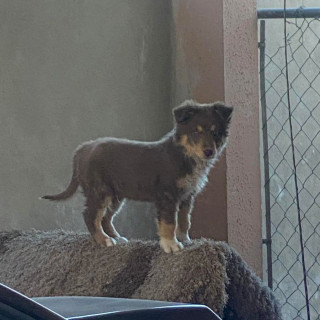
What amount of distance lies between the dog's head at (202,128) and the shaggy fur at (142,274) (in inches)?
7.0

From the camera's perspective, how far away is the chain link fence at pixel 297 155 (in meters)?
1.92

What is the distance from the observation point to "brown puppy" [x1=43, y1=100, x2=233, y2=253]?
132 centimetres

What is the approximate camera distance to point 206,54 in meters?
1.82

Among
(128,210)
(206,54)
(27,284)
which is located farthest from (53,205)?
(206,54)

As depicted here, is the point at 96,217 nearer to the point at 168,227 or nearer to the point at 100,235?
the point at 100,235

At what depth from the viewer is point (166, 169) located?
134cm

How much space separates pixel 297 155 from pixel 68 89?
26.6 inches

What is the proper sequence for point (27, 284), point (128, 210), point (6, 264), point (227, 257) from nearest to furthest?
point (227, 257) → point (27, 284) → point (6, 264) → point (128, 210)

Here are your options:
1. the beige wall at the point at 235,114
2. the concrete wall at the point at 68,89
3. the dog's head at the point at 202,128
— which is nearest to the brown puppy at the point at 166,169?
the dog's head at the point at 202,128

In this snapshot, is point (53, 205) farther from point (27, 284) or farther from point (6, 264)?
point (27, 284)

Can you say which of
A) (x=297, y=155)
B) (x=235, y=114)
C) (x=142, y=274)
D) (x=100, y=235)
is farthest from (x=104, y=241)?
(x=297, y=155)

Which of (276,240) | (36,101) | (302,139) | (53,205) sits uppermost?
(36,101)

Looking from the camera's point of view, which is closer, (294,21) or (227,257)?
(227,257)

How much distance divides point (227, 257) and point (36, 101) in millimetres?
863
